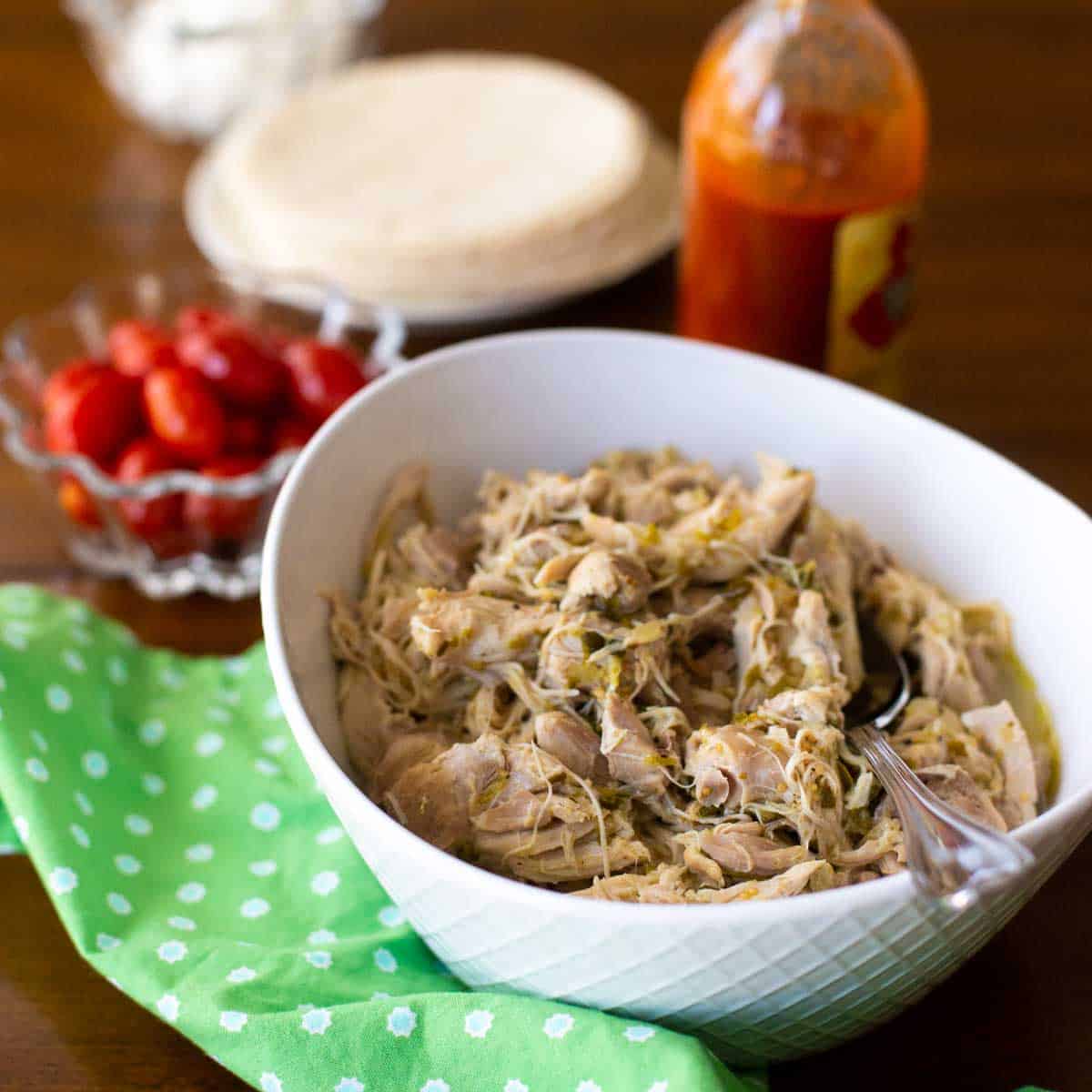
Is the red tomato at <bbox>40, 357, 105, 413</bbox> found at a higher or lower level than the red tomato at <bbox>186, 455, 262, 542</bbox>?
higher

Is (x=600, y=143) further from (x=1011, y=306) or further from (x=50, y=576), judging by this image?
(x=50, y=576)

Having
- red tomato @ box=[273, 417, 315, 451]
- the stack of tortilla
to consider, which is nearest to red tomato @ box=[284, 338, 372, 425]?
red tomato @ box=[273, 417, 315, 451]

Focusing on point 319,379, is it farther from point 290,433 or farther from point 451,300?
point 451,300

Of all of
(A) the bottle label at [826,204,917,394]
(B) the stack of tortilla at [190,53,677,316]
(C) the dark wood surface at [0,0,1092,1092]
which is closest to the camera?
(C) the dark wood surface at [0,0,1092,1092]

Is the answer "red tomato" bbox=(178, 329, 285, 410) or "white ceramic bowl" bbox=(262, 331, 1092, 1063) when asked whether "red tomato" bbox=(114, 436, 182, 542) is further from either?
"white ceramic bowl" bbox=(262, 331, 1092, 1063)

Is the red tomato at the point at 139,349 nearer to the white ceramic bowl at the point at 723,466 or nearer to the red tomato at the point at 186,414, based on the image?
the red tomato at the point at 186,414

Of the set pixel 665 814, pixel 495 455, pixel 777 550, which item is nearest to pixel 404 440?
pixel 495 455
